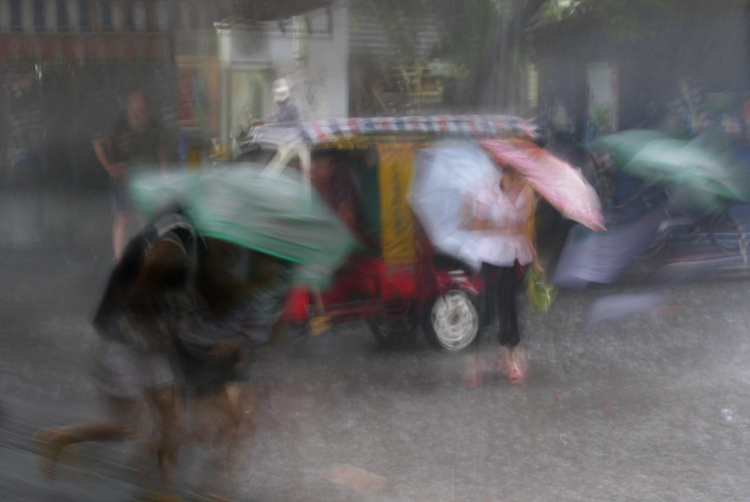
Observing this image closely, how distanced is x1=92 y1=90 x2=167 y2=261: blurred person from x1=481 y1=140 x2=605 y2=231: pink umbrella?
1.27 meters

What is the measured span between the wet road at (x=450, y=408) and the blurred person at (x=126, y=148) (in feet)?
0.31

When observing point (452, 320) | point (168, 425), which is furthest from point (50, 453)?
point (452, 320)

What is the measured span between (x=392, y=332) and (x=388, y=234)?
0.46 meters

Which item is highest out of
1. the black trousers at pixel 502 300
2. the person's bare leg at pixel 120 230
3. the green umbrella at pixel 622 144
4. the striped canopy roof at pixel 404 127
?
the striped canopy roof at pixel 404 127

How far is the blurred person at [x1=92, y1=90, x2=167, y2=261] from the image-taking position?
2.80 metres

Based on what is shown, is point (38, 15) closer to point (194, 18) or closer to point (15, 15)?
point (15, 15)

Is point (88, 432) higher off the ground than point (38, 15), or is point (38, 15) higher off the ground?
point (38, 15)

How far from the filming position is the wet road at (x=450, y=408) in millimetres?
2869

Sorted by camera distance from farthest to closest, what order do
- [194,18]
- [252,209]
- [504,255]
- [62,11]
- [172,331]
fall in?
[504,255]
[194,18]
[62,11]
[172,331]
[252,209]

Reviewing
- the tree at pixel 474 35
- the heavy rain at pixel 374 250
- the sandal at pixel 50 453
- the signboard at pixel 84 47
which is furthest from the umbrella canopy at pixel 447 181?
the sandal at pixel 50 453

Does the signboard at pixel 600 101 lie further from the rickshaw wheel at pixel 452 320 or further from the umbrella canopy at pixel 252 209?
the umbrella canopy at pixel 252 209

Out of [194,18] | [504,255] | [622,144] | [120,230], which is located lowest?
[504,255]

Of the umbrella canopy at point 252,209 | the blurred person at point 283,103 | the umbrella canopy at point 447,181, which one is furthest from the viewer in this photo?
the umbrella canopy at point 447,181

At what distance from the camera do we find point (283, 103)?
9.67 ft
